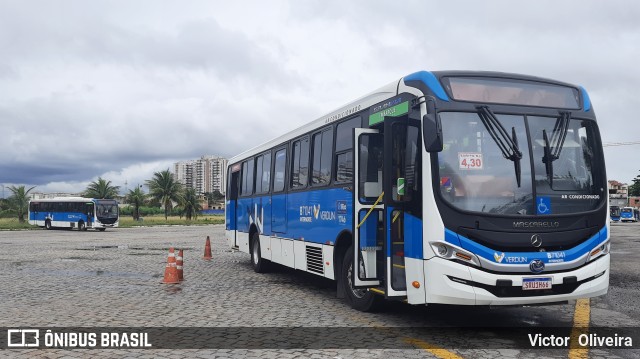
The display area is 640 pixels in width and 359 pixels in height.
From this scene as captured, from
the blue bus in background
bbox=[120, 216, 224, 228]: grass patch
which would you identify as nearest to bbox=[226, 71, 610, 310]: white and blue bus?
bbox=[120, 216, 224, 228]: grass patch

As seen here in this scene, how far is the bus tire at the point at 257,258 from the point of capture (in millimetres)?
14922

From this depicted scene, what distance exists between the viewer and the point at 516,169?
23.3 ft

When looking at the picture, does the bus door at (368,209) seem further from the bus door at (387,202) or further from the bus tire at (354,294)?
the bus tire at (354,294)

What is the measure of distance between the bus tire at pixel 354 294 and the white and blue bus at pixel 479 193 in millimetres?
37

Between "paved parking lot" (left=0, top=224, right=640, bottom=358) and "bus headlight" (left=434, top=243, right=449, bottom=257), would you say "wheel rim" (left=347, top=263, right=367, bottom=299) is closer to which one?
"paved parking lot" (left=0, top=224, right=640, bottom=358)

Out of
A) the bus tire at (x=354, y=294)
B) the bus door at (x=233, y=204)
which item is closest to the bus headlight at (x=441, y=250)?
the bus tire at (x=354, y=294)

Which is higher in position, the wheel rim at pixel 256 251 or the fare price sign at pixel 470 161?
the fare price sign at pixel 470 161

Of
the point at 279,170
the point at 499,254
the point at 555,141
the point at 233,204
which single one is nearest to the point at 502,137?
the point at 555,141

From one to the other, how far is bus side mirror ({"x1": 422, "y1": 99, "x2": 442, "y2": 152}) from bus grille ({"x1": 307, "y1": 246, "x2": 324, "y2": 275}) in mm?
4293

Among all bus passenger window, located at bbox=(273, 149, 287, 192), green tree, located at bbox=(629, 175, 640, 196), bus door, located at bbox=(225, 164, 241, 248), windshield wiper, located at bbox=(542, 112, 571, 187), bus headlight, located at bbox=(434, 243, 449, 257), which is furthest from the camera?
green tree, located at bbox=(629, 175, 640, 196)

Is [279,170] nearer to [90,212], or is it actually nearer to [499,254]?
[499,254]

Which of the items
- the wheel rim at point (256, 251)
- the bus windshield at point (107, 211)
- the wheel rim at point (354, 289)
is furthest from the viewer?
the bus windshield at point (107, 211)

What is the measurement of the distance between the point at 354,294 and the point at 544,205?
348cm

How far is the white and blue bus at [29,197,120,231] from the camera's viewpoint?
167 ft
